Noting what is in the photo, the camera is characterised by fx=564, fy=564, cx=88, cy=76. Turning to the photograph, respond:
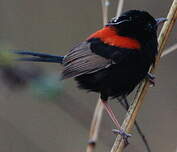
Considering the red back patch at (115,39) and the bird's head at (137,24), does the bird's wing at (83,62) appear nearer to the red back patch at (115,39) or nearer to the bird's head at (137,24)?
the red back patch at (115,39)

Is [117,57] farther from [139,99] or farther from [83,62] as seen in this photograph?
[139,99]

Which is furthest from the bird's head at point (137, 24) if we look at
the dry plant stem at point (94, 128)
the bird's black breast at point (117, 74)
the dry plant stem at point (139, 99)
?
the dry plant stem at point (94, 128)

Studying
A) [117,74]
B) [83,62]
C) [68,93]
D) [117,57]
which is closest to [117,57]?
[117,57]

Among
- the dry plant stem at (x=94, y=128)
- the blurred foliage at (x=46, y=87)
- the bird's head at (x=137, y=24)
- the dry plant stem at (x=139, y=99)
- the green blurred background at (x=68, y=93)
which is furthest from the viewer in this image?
the green blurred background at (x=68, y=93)

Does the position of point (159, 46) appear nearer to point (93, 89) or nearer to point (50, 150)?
point (93, 89)

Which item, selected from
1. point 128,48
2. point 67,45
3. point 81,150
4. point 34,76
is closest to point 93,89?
point 128,48

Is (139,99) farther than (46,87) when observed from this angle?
Yes
